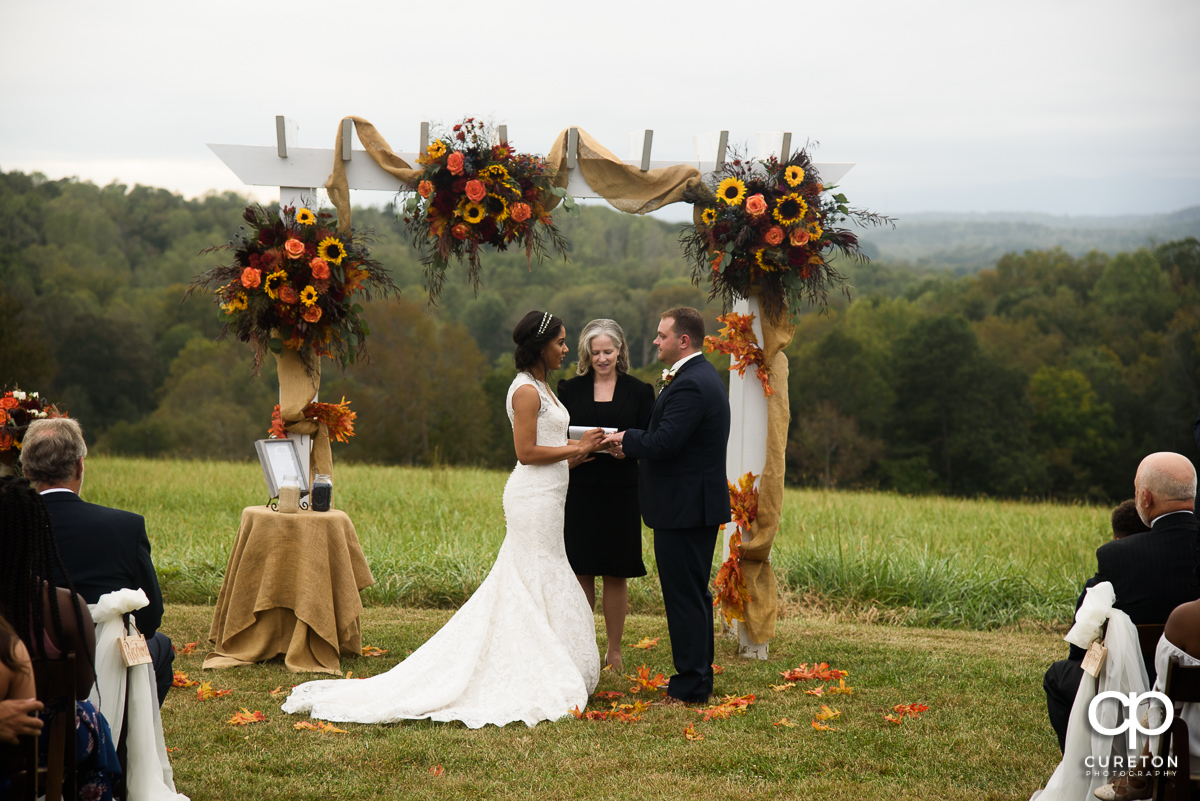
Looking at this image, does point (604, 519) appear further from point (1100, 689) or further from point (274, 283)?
point (1100, 689)

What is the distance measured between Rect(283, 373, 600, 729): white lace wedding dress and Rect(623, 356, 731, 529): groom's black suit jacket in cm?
54

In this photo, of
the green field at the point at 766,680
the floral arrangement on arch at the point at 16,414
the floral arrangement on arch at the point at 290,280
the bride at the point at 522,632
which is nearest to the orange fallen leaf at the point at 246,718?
the green field at the point at 766,680

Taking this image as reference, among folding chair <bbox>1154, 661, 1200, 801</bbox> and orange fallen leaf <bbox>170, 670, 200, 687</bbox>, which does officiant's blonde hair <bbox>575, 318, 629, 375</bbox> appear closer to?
orange fallen leaf <bbox>170, 670, 200, 687</bbox>

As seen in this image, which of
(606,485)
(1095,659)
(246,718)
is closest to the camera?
(1095,659)

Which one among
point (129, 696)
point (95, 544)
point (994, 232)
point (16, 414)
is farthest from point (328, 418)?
point (994, 232)

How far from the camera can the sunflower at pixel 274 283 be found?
621 cm

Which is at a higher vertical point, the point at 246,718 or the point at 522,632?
the point at 522,632

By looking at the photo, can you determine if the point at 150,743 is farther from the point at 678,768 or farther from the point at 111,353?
the point at 111,353

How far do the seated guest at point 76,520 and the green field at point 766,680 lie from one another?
1.04 meters

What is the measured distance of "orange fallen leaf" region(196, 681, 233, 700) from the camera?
211 inches


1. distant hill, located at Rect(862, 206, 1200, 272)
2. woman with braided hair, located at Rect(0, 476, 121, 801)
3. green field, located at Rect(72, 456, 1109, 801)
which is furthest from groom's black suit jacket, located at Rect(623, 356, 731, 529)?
distant hill, located at Rect(862, 206, 1200, 272)

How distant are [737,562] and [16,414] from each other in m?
4.75

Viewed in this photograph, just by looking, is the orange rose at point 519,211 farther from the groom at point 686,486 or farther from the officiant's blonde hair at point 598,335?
the groom at point 686,486

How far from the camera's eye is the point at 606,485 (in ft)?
19.5
